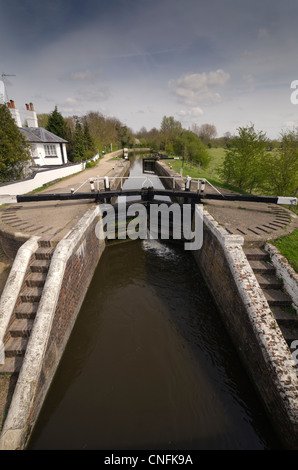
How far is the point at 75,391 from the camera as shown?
4.65 meters

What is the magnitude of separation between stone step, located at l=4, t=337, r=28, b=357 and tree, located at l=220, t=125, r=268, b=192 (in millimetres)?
14455

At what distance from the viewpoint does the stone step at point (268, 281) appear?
5680mm

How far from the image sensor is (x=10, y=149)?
11.5 m

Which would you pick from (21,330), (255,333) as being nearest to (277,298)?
(255,333)

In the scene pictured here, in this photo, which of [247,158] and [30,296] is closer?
[30,296]

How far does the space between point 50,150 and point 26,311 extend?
2092 cm

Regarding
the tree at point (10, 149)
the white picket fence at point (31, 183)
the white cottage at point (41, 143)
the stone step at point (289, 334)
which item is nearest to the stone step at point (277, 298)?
the stone step at point (289, 334)

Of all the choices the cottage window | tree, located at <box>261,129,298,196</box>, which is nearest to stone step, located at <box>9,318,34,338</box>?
tree, located at <box>261,129,298,196</box>

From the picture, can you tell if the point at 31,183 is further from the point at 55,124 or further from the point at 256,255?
the point at 55,124

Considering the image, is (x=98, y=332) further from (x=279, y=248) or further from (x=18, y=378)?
(x=279, y=248)

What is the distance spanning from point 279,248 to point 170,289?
385cm

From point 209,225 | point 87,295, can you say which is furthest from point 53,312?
point 209,225

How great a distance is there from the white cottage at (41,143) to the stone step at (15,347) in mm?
18503

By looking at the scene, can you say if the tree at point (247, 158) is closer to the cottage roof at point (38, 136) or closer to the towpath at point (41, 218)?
the towpath at point (41, 218)
